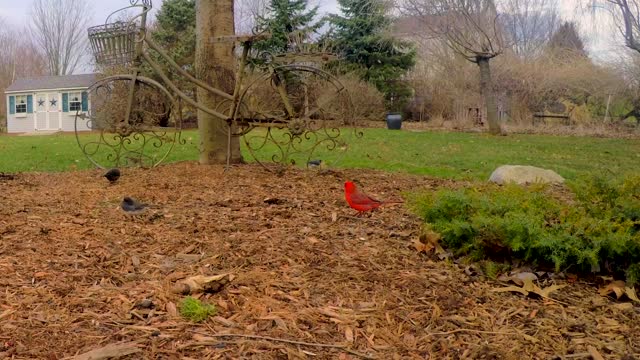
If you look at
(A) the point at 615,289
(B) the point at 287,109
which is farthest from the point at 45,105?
(A) the point at 615,289

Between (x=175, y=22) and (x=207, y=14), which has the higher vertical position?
(x=175, y=22)

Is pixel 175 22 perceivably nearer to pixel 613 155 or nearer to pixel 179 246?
pixel 613 155

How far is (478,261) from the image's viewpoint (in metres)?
2.91

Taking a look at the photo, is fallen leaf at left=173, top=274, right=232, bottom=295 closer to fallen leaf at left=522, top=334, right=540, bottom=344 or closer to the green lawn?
fallen leaf at left=522, top=334, right=540, bottom=344

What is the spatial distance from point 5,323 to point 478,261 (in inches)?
87.5

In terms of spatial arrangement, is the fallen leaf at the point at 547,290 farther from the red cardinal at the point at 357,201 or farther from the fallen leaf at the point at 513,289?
the red cardinal at the point at 357,201

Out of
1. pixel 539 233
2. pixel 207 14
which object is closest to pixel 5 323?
pixel 539 233

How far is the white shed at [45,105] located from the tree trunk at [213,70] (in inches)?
1098

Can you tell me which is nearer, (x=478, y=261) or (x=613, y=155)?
(x=478, y=261)

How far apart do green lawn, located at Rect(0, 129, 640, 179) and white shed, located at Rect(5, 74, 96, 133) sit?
21.7 meters

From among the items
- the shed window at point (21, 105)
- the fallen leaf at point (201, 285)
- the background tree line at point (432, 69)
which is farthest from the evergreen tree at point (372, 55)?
the fallen leaf at point (201, 285)

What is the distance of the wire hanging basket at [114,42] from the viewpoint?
5.83 metres

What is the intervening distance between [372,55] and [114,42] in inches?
791

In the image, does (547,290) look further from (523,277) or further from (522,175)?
(522,175)
